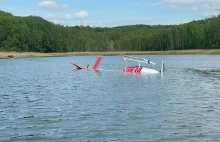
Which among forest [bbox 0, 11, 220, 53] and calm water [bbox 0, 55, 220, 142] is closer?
calm water [bbox 0, 55, 220, 142]

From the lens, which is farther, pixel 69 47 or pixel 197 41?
pixel 69 47

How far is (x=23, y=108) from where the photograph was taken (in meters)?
19.4

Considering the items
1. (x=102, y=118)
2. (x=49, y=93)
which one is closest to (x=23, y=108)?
(x=102, y=118)

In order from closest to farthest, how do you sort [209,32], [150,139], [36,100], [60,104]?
[150,139]
[60,104]
[36,100]
[209,32]

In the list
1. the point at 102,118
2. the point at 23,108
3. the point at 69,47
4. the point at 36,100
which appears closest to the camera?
the point at 102,118

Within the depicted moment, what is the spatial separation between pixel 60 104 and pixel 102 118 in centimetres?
495

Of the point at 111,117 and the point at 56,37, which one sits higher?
the point at 56,37

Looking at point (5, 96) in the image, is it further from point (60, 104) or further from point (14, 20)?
point (14, 20)

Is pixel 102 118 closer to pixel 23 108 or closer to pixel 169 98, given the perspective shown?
pixel 23 108

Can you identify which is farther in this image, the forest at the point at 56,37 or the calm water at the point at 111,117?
the forest at the point at 56,37

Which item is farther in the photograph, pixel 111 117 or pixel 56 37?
pixel 56 37

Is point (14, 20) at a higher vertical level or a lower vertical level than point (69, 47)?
higher

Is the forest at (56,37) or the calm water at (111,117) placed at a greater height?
the forest at (56,37)

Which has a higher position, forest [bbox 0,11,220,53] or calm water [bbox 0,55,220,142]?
forest [bbox 0,11,220,53]
